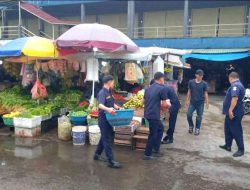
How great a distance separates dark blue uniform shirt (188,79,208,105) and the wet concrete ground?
112 centimetres

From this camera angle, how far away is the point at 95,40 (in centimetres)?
772

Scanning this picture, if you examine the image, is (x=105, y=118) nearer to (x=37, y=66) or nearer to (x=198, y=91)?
(x=198, y=91)

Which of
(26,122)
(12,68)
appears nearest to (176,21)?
(12,68)

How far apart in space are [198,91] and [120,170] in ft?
11.8

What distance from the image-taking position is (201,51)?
1747 centimetres

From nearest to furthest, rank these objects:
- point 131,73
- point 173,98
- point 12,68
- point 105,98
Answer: point 105,98, point 173,98, point 131,73, point 12,68

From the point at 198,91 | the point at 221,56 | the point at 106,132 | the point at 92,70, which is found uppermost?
the point at 221,56

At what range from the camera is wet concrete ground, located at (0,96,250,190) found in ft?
16.8

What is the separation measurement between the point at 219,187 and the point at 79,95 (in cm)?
567

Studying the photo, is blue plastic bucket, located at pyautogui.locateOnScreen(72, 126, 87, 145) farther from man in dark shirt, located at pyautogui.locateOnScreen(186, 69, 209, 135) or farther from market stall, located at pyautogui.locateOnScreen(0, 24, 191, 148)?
man in dark shirt, located at pyautogui.locateOnScreen(186, 69, 209, 135)

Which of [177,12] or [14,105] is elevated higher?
[177,12]

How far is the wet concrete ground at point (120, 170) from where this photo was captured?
512cm

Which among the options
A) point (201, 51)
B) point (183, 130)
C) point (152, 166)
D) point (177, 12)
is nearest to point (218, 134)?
point (183, 130)

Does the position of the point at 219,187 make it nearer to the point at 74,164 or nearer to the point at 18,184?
the point at 74,164
